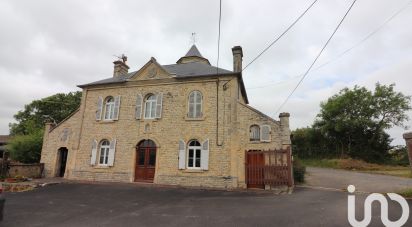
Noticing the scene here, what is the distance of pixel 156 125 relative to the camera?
1452 cm

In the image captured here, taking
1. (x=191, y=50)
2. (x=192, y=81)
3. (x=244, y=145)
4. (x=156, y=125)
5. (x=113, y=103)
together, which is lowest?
(x=244, y=145)

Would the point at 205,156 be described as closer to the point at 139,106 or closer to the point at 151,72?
the point at 139,106

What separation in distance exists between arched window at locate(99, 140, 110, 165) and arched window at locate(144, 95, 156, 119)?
10.4ft

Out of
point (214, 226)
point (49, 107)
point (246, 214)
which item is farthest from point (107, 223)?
point (49, 107)

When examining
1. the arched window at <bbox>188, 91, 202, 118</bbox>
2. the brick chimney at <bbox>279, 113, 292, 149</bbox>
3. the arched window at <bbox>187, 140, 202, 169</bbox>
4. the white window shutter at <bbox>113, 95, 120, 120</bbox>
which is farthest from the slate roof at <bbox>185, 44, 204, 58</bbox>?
the brick chimney at <bbox>279, 113, 292, 149</bbox>

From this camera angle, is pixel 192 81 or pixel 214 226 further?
pixel 192 81

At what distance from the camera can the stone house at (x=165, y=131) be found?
1300 centimetres

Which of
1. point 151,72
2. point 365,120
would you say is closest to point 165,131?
point 151,72

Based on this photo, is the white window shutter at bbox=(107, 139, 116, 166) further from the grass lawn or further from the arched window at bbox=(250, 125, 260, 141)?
the grass lawn

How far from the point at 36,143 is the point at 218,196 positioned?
15689 mm

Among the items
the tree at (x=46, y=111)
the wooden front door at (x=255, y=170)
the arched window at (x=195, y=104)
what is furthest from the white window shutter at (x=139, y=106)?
the tree at (x=46, y=111)

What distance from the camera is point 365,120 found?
28.5 m

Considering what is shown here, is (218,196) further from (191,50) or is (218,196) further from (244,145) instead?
(191,50)

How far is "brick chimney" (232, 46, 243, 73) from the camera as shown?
14.8 metres
